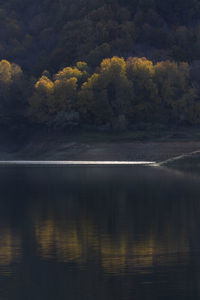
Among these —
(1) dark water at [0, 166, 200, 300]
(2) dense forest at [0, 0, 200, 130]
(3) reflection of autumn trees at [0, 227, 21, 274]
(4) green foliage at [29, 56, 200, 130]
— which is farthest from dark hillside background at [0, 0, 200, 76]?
(3) reflection of autumn trees at [0, 227, 21, 274]

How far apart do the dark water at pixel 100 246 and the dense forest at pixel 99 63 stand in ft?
237

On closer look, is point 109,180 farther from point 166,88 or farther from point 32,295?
point 166,88

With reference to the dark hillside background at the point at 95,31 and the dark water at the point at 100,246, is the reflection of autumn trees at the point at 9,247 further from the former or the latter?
the dark hillside background at the point at 95,31

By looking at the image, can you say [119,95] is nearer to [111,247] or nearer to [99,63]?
[99,63]

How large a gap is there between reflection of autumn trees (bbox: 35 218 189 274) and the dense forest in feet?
279

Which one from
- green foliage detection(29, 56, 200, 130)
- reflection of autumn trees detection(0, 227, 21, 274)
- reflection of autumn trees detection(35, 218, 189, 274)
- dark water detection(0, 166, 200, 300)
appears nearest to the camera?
dark water detection(0, 166, 200, 300)

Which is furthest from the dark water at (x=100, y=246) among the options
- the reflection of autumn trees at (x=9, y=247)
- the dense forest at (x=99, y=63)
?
the dense forest at (x=99, y=63)

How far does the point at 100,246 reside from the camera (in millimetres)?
21578

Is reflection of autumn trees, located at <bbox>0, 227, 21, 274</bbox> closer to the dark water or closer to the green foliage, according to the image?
the dark water

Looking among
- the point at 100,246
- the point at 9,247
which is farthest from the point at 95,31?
the point at 9,247

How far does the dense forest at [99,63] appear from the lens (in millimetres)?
112750

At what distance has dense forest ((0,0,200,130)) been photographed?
112750mm

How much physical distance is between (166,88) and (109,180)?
209ft

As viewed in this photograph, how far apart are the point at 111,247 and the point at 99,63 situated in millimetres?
107885
